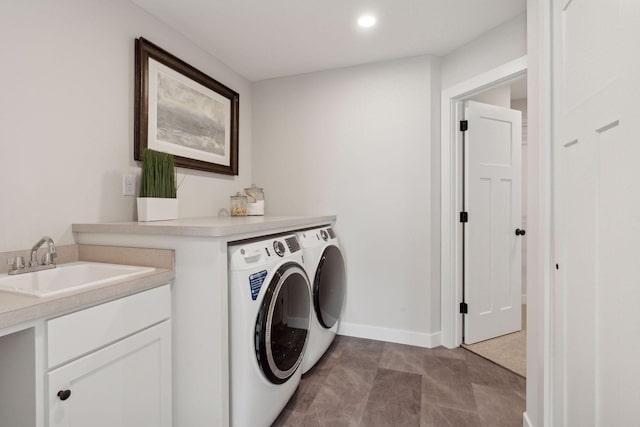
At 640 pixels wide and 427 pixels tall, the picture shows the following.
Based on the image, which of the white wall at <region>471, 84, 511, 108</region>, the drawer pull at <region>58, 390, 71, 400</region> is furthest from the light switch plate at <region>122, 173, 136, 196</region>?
the white wall at <region>471, 84, 511, 108</region>

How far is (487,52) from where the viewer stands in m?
2.08

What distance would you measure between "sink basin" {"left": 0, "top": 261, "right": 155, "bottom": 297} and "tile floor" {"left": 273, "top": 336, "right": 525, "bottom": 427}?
42.2 inches

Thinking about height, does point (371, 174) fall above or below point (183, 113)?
below

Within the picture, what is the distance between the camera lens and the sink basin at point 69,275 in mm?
1182

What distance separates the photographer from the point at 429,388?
1874mm

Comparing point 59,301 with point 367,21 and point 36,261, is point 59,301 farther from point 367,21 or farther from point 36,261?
point 367,21

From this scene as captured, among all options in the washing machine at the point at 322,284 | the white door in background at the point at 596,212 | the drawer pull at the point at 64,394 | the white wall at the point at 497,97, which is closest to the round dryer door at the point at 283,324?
the washing machine at the point at 322,284

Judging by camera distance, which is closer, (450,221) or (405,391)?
(405,391)

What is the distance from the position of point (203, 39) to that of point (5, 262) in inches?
69.5

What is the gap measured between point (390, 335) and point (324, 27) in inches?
92.7

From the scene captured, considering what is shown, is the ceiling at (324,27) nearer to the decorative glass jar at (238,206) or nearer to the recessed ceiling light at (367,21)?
the recessed ceiling light at (367,21)

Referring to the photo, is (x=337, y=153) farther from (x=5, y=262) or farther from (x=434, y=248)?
(x=5, y=262)

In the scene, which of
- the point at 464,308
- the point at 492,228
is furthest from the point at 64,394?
the point at 492,228

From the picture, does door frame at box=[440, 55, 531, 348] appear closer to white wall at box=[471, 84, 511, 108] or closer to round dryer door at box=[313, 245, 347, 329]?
white wall at box=[471, 84, 511, 108]
